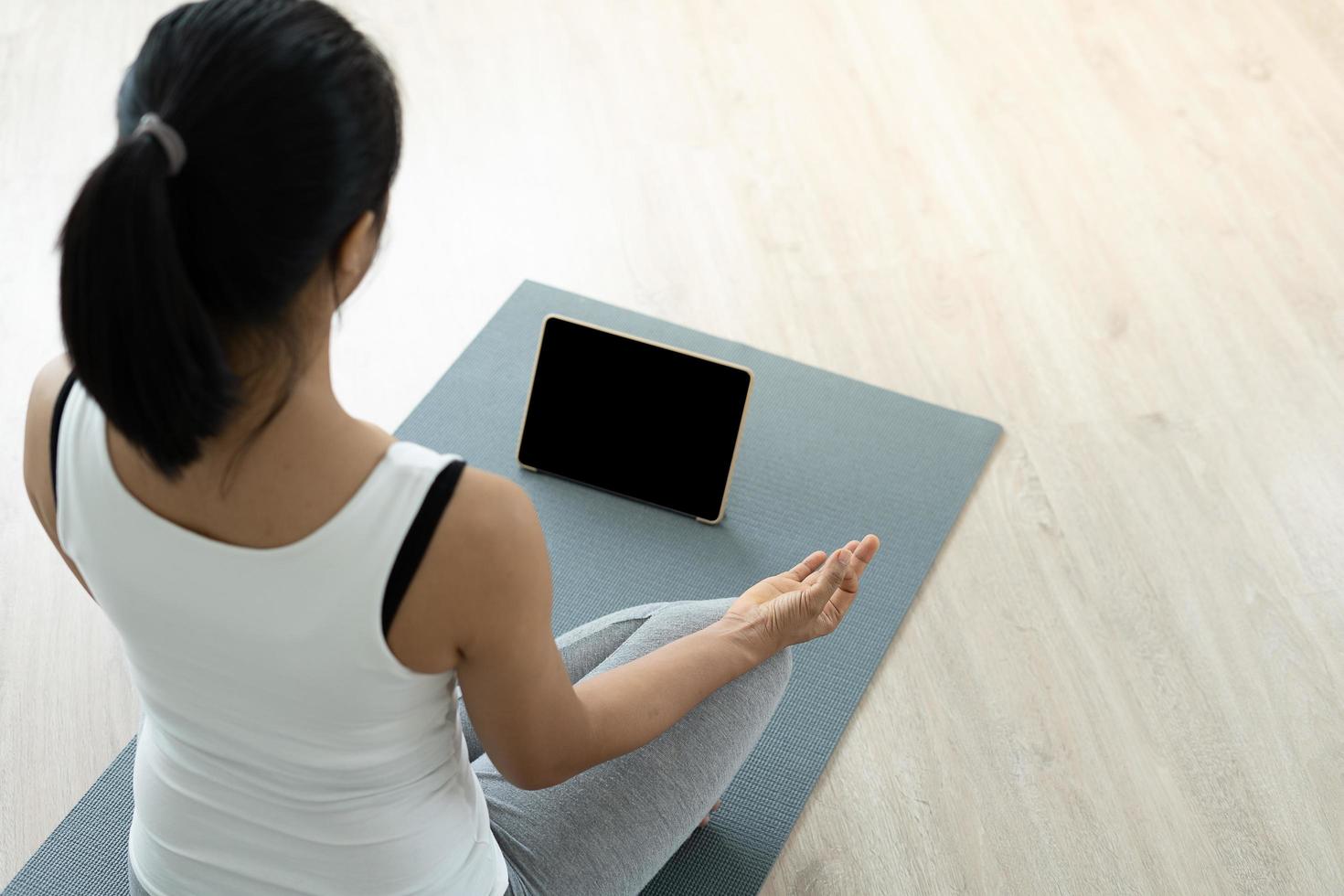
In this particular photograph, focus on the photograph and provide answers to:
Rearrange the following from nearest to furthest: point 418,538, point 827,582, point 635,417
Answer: point 418,538 → point 827,582 → point 635,417

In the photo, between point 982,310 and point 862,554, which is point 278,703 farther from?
point 982,310

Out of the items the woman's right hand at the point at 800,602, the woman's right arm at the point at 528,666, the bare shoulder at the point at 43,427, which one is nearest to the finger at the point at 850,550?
the woman's right hand at the point at 800,602

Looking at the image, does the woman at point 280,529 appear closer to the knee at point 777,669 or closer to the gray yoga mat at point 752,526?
the knee at point 777,669

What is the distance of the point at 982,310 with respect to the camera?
2.38 meters

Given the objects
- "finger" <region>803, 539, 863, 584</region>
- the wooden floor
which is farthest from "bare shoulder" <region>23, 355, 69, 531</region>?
the wooden floor

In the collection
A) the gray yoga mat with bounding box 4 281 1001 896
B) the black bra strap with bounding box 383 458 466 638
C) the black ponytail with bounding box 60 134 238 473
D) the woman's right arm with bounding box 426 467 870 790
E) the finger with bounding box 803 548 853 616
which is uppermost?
the black ponytail with bounding box 60 134 238 473

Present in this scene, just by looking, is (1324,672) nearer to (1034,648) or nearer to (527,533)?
(1034,648)

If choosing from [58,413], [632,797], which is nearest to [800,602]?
[632,797]

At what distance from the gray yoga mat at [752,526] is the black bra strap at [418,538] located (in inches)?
33.4

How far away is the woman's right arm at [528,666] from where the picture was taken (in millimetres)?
818

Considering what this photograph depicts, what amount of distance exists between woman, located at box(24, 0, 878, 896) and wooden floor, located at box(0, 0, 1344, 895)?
697 millimetres

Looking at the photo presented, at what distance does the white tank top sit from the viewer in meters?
0.81

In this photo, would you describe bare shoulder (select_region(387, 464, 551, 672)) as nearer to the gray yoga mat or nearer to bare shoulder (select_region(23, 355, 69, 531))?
bare shoulder (select_region(23, 355, 69, 531))

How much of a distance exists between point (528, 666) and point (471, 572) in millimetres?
107
